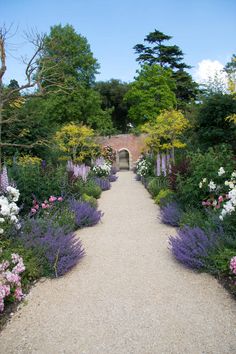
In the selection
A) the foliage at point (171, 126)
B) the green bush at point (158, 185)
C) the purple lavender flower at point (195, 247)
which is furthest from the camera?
the foliage at point (171, 126)

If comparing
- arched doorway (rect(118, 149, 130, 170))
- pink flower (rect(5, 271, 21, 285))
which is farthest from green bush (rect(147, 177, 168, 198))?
arched doorway (rect(118, 149, 130, 170))

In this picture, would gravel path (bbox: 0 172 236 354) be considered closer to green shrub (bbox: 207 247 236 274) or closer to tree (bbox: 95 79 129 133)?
green shrub (bbox: 207 247 236 274)

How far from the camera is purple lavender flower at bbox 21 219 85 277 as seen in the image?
3.93 m

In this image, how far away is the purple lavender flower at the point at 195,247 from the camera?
150 inches

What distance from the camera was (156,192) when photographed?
9953mm

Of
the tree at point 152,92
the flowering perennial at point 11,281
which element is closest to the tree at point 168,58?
the tree at point 152,92

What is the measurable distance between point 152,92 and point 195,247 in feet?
83.2

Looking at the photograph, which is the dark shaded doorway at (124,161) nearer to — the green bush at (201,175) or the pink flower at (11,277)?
the green bush at (201,175)

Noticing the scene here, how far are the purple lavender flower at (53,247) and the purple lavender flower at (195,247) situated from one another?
1.45 m

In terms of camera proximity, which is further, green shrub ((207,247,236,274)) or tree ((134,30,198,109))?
tree ((134,30,198,109))

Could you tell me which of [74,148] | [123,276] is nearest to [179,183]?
[123,276]

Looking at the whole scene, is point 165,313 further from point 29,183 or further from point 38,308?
point 29,183

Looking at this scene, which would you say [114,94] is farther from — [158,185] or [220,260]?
[220,260]

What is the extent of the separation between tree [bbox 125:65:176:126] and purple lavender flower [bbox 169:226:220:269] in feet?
77.9
